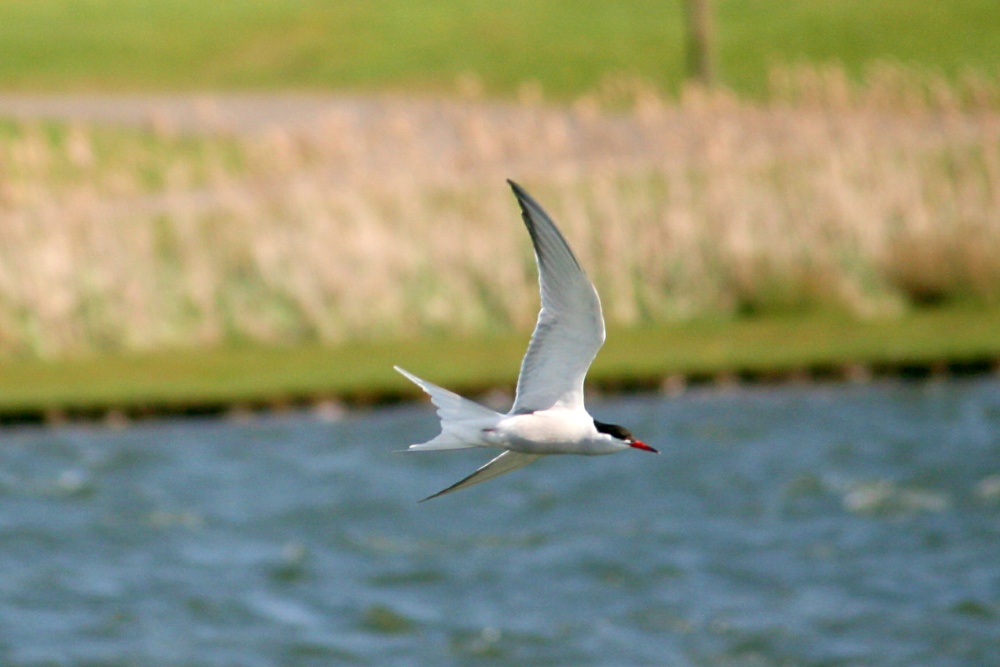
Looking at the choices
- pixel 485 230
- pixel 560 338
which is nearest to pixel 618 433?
pixel 560 338

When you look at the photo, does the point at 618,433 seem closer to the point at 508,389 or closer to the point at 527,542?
the point at 508,389

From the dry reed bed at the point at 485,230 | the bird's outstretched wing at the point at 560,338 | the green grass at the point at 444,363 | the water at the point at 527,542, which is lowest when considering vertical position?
the water at the point at 527,542

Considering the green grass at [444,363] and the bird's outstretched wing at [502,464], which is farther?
the green grass at [444,363]

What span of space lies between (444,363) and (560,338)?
10.0 meters

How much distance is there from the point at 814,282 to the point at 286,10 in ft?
97.9

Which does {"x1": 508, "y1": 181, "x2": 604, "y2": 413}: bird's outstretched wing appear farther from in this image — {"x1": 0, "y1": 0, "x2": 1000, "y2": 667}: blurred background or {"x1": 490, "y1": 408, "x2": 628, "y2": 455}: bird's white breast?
{"x1": 0, "y1": 0, "x2": 1000, "y2": 667}: blurred background

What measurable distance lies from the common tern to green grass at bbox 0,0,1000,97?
27.7 meters

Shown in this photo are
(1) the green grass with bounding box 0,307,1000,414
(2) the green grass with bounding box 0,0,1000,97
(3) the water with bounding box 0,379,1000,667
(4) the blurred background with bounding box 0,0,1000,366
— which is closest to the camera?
(3) the water with bounding box 0,379,1000,667

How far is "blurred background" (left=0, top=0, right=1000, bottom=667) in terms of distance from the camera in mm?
13750

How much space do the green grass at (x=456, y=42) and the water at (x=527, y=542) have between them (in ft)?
59.2

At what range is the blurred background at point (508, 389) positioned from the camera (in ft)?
45.1

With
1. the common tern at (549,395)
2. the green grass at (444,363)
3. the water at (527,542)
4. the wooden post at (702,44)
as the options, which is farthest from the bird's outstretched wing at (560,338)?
the wooden post at (702,44)

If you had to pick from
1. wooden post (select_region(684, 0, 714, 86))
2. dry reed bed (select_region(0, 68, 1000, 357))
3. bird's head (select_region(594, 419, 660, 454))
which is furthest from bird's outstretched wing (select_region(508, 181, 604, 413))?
wooden post (select_region(684, 0, 714, 86))

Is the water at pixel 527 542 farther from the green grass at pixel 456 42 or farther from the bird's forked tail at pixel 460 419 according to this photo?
the green grass at pixel 456 42
